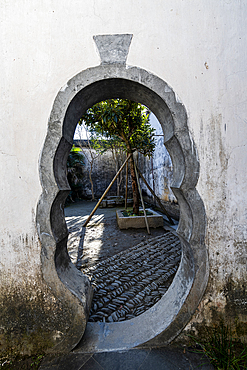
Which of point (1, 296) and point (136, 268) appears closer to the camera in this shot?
point (1, 296)

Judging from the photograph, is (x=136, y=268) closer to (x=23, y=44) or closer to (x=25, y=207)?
(x=25, y=207)

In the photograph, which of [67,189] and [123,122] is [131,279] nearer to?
[67,189]

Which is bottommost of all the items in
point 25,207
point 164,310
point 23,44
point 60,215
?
point 164,310

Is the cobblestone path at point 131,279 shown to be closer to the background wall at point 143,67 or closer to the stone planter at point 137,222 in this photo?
the background wall at point 143,67

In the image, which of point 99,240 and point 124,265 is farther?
point 99,240

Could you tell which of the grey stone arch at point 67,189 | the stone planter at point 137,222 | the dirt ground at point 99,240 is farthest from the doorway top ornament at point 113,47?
the stone planter at point 137,222

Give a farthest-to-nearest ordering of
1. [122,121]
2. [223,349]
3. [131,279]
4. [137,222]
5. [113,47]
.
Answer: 1. [137,222]
2. [122,121]
3. [131,279]
4. [113,47]
5. [223,349]

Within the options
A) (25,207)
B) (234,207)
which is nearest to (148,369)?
(234,207)

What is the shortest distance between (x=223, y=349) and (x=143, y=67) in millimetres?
2445

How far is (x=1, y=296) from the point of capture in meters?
1.59

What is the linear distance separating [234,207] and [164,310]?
3.91 feet

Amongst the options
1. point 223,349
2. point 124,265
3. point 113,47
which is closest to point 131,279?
point 124,265

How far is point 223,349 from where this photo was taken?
4.76 feet

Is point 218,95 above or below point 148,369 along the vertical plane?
above
